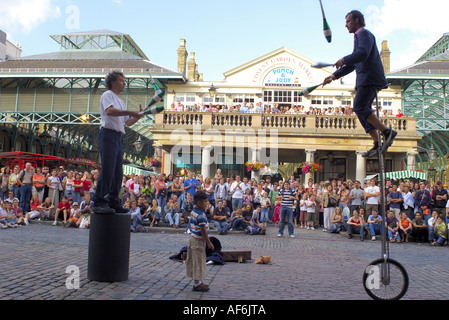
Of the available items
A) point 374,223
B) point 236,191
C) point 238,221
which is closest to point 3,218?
point 238,221

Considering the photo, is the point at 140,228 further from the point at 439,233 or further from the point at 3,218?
the point at 439,233

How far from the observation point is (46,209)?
15.9 m

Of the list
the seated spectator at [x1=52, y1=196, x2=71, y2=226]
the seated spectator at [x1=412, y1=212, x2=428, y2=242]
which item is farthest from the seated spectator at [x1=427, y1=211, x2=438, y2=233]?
the seated spectator at [x1=52, y1=196, x2=71, y2=226]

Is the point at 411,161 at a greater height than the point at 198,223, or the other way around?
the point at 411,161

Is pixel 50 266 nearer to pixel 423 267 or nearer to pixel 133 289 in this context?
pixel 133 289

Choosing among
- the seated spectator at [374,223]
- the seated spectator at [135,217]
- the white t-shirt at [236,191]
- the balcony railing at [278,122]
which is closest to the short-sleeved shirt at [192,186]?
the white t-shirt at [236,191]

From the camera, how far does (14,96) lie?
28.5 meters

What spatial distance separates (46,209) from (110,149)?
11.5 metres

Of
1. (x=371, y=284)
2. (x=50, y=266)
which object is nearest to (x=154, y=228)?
(x=50, y=266)

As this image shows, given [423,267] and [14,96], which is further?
[14,96]

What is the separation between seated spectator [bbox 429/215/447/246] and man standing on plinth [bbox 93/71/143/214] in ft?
35.3

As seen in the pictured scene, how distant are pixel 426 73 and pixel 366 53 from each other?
24724mm

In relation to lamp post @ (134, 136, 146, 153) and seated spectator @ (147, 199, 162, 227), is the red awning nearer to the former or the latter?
lamp post @ (134, 136, 146, 153)

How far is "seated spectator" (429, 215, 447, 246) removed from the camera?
1304 centimetres
